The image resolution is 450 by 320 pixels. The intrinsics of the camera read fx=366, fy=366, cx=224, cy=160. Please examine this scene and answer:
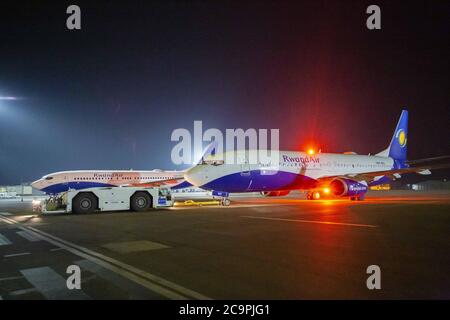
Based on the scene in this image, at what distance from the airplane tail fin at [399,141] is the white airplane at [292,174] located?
4392mm

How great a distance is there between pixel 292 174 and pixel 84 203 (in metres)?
15.9

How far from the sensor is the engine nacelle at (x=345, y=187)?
2944cm

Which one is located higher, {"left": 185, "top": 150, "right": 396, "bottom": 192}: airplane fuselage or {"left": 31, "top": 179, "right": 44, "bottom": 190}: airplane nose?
{"left": 185, "top": 150, "right": 396, "bottom": 192}: airplane fuselage

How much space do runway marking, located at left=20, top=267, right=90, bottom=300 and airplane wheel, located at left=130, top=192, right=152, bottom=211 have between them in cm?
1605

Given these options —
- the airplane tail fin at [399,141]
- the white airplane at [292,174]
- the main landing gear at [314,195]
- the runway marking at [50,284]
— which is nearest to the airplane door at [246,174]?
the white airplane at [292,174]

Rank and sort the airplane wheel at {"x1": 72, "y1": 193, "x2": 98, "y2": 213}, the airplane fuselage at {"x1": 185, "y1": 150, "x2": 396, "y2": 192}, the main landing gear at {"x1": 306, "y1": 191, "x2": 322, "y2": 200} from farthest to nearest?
the main landing gear at {"x1": 306, "y1": 191, "x2": 322, "y2": 200}
the airplane fuselage at {"x1": 185, "y1": 150, "x2": 396, "y2": 192}
the airplane wheel at {"x1": 72, "y1": 193, "x2": 98, "y2": 213}

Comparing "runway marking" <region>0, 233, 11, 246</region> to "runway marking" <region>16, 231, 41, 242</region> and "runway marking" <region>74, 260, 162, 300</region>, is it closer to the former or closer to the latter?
"runway marking" <region>16, 231, 41, 242</region>

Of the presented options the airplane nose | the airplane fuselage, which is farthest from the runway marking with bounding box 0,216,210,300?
the airplane nose

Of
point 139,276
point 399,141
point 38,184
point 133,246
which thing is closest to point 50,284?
point 139,276

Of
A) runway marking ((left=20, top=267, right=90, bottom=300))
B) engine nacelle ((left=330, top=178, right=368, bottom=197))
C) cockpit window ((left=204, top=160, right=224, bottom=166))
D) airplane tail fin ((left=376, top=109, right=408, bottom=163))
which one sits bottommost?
runway marking ((left=20, top=267, right=90, bottom=300))

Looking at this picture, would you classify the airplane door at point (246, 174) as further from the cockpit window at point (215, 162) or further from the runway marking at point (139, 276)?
the runway marking at point (139, 276)

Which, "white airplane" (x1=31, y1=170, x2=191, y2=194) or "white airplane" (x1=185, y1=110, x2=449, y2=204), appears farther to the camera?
"white airplane" (x1=31, y1=170, x2=191, y2=194)

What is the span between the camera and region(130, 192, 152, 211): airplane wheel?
24031 mm
